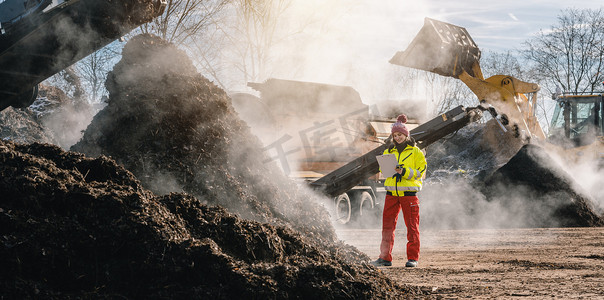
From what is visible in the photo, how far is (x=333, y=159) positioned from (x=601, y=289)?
797 centimetres

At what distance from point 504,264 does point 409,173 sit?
1.52 meters

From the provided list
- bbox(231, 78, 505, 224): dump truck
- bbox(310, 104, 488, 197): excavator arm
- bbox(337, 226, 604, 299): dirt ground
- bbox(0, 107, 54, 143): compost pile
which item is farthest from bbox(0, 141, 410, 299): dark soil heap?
bbox(0, 107, 54, 143): compost pile

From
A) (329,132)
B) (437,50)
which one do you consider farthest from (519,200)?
(329,132)

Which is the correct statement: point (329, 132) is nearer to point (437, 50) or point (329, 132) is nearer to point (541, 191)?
point (437, 50)

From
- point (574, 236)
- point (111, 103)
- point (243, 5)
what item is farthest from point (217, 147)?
point (243, 5)

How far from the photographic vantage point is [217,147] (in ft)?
20.0

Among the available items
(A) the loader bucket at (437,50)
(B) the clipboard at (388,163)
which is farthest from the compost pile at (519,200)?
(B) the clipboard at (388,163)

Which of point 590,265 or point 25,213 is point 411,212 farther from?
point 25,213

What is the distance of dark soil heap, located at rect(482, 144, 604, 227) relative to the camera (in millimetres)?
12180

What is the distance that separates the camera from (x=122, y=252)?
3.38 meters

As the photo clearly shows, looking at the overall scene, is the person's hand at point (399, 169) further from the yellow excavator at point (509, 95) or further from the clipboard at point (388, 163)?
the yellow excavator at point (509, 95)

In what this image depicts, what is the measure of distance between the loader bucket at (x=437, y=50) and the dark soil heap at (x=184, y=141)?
7169 millimetres

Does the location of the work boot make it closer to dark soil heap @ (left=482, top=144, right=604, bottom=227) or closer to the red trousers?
the red trousers

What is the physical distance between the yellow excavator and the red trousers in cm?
599
